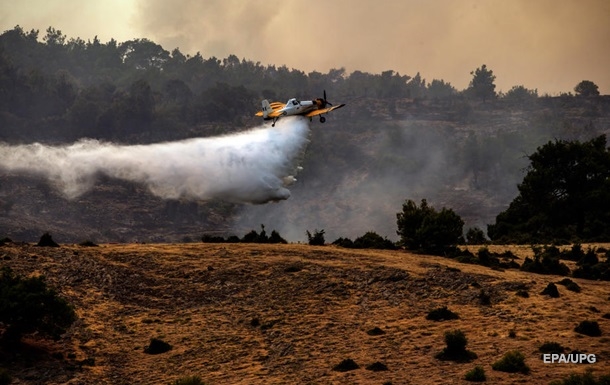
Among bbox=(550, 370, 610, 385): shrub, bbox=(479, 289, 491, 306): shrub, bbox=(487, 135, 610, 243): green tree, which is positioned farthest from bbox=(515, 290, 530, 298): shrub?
bbox=(487, 135, 610, 243): green tree

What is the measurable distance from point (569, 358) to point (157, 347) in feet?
75.7

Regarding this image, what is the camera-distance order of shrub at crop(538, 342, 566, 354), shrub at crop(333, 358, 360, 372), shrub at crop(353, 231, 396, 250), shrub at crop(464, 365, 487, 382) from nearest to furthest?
shrub at crop(464, 365, 487, 382) < shrub at crop(538, 342, 566, 354) < shrub at crop(333, 358, 360, 372) < shrub at crop(353, 231, 396, 250)

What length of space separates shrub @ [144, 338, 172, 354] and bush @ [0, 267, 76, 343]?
4820mm

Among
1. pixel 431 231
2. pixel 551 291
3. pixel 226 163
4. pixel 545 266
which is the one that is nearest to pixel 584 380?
pixel 551 291

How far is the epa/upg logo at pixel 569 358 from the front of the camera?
4306cm

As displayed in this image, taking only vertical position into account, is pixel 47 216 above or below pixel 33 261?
above

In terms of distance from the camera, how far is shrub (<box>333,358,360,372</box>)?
45.7 meters

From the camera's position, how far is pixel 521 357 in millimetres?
43062

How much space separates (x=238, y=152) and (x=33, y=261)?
1224 inches

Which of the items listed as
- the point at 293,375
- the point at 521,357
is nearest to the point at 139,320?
the point at 293,375

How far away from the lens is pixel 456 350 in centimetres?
4575

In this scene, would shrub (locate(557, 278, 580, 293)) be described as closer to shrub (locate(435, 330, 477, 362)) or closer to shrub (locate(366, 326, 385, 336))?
shrub (locate(435, 330, 477, 362))

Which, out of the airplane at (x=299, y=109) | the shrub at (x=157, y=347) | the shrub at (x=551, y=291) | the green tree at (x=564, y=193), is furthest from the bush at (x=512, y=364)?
the green tree at (x=564, y=193)

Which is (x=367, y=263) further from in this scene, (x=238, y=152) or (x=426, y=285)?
(x=238, y=152)
